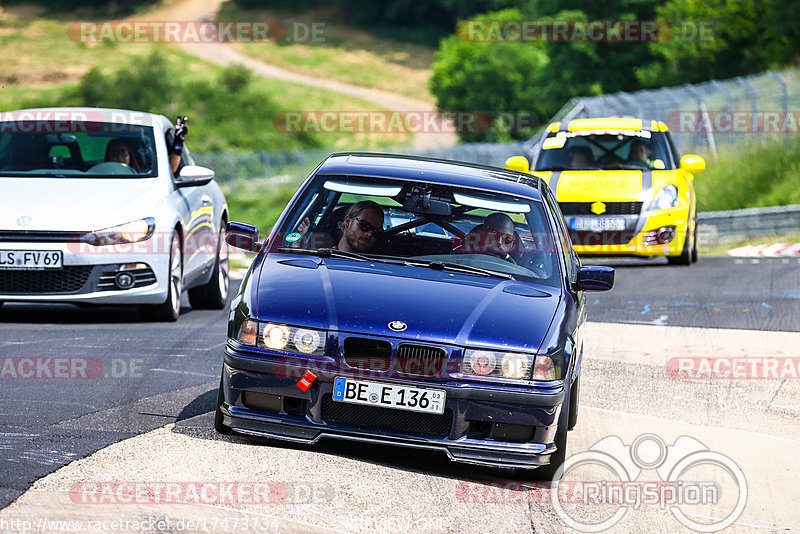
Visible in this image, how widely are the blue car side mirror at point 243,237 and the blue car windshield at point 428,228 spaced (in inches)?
10.4

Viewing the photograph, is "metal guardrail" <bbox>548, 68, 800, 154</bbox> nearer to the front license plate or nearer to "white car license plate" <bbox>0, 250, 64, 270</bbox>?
"white car license plate" <bbox>0, 250, 64, 270</bbox>

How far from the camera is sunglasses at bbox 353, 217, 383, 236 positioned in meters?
7.34

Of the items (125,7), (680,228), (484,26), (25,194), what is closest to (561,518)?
(25,194)

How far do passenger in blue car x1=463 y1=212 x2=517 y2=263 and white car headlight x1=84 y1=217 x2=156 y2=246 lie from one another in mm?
3891

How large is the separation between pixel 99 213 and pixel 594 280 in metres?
4.57

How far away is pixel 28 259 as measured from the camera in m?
10.2

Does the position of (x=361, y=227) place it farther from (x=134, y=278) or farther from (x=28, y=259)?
(x=28, y=259)

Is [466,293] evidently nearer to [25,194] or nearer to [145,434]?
[145,434]

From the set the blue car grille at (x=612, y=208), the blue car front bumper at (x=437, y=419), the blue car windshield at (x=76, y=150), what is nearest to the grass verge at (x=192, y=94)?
the blue car grille at (x=612, y=208)

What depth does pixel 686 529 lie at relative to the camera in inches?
220

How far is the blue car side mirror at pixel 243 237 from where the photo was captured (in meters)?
7.45

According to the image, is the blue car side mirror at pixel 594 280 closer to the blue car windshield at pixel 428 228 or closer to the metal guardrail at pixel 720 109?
the blue car windshield at pixel 428 228

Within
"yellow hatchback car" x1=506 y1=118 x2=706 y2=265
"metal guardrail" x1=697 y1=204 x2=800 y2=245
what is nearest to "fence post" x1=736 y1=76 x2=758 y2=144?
"metal guardrail" x1=697 y1=204 x2=800 y2=245

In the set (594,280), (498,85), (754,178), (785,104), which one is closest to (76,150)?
(594,280)
